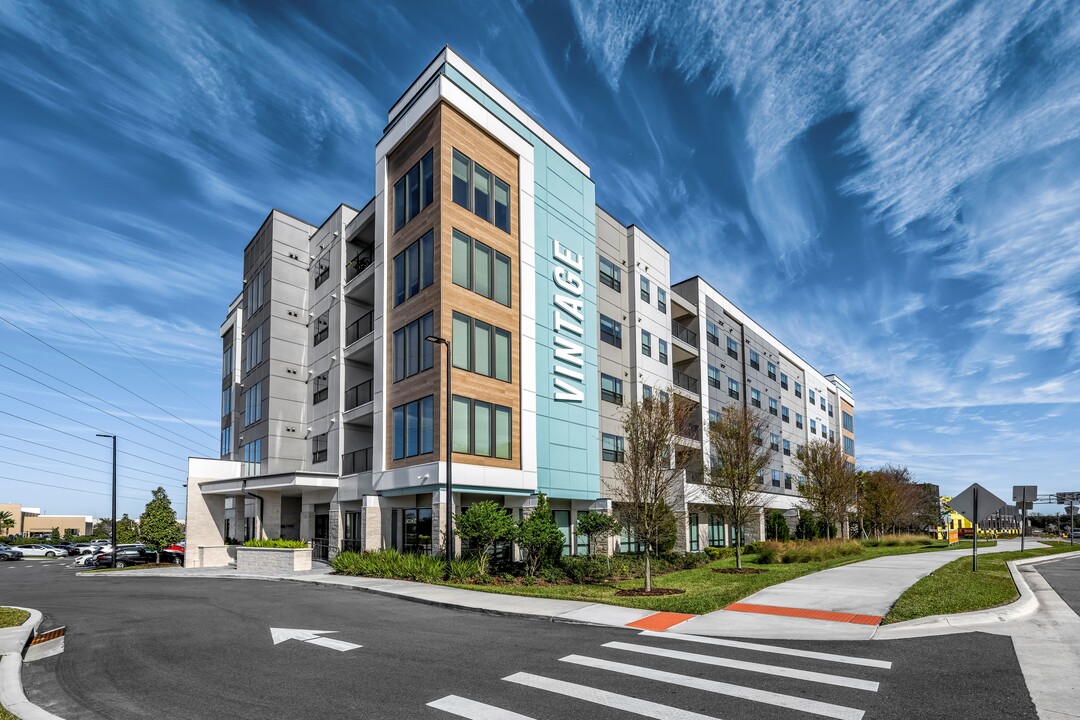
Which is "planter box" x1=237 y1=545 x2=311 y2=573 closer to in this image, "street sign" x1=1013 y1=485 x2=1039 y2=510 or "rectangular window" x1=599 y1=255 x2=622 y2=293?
"rectangular window" x1=599 y1=255 x2=622 y2=293

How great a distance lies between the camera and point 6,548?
5947 cm

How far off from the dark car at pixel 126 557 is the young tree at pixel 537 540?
98.9 ft

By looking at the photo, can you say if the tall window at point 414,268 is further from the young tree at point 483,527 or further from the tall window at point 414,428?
the young tree at point 483,527

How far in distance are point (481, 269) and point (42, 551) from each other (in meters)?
60.8

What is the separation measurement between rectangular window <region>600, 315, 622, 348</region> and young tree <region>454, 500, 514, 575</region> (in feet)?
50.7

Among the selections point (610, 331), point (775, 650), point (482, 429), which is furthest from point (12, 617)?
point (610, 331)

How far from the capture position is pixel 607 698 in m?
7.80

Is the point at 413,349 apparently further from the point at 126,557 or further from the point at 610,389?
the point at 126,557

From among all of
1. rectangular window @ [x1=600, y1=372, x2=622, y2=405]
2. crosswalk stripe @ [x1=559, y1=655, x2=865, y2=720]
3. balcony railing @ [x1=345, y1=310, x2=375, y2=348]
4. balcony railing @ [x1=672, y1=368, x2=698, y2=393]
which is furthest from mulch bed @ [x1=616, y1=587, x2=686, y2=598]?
balcony railing @ [x1=672, y1=368, x2=698, y2=393]

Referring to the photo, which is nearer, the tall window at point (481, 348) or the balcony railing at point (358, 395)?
the tall window at point (481, 348)

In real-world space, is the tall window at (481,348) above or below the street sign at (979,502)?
above

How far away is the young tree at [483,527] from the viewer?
22.5 m

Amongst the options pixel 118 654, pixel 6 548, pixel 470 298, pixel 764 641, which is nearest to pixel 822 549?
pixel 470 298

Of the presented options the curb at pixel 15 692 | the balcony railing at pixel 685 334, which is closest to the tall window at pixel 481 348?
the curb at pixel 15 692
